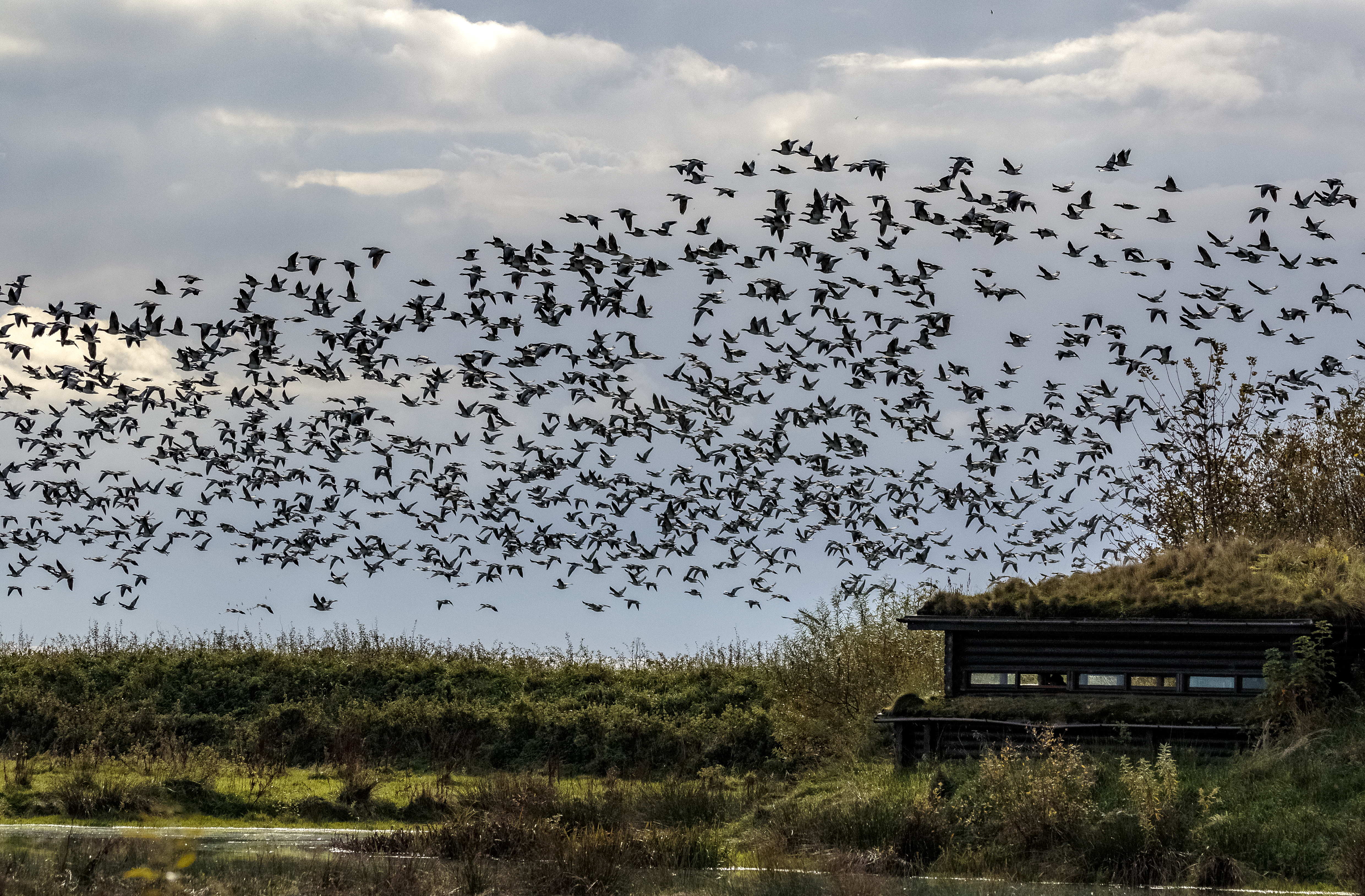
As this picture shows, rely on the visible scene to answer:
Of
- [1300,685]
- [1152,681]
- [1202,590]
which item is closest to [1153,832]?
[1300,685]

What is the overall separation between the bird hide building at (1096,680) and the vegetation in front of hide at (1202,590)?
34 cm

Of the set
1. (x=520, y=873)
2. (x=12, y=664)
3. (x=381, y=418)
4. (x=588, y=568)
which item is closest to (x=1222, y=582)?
(x=588, y=568)

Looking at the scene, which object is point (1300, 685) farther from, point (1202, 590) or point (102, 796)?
point (102, 796)

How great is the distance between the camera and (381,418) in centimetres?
3859

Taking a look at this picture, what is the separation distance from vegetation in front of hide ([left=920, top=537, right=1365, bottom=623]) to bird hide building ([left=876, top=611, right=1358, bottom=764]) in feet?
1.11

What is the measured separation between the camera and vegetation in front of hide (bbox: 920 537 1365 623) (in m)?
33.5

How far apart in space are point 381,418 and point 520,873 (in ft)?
56.4

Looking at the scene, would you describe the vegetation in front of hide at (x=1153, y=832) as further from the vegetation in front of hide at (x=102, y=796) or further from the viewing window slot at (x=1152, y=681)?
the vegetation in front of hide at (x=102, y=796)

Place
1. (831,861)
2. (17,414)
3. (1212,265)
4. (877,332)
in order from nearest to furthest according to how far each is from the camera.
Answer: (831,861)
(1212,265)
(877,332)
(17,414)

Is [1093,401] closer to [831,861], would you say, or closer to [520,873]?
[831,861]

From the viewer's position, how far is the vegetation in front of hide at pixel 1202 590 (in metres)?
33.5

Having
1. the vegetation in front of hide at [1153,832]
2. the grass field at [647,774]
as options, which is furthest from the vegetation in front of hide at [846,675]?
the vegetation in front of hide at [1153,832]

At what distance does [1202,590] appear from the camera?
3519cm

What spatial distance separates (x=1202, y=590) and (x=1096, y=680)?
3.48 m
